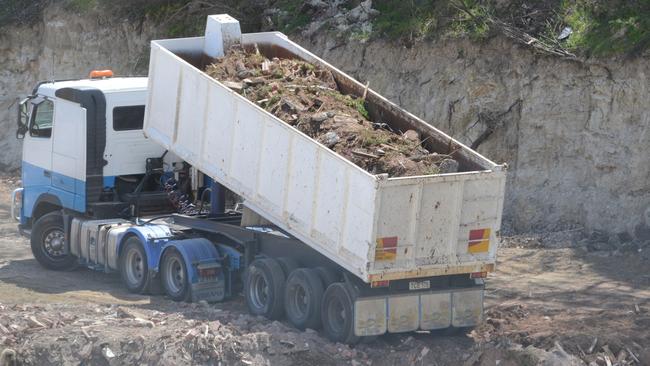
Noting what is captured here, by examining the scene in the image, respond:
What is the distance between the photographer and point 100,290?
16.5 m

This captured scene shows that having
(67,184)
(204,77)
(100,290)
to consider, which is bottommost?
(100,290)

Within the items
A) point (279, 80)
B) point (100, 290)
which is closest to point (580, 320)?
point (279, 80)

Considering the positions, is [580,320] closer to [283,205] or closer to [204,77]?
[283,205]

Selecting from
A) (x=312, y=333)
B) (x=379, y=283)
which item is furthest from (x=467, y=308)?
(x=312, y=333)

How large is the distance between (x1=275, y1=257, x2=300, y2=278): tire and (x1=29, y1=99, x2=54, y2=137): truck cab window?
202 inches

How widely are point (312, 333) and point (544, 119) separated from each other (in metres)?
7.39

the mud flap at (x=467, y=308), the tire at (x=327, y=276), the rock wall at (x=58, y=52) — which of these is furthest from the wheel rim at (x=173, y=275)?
the rock wall at (x=58, y=52)

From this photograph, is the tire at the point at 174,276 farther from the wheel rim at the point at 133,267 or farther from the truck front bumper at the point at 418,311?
the truck front bumper at the point at 418,311

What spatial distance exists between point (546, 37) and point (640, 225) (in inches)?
146

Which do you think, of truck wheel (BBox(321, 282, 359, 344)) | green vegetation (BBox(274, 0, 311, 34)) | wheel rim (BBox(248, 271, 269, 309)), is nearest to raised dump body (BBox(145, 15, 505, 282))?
truck wheel (BBox(321, 282, 359, 344))

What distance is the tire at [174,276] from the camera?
15.3m

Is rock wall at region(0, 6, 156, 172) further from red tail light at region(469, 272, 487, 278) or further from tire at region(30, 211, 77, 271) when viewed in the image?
red tail light at region(469, 272, 487, 278)

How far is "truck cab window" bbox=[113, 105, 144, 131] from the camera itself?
1680cm

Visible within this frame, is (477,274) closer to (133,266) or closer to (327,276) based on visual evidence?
(327,276)
